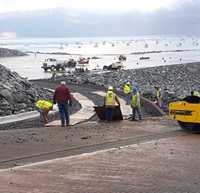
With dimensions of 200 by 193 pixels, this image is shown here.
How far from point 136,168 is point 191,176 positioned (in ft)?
3.75

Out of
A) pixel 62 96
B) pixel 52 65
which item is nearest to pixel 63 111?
pixel 62 96

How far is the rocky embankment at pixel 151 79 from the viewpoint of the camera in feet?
103

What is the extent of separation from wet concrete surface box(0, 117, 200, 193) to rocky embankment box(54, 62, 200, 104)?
15486 mm

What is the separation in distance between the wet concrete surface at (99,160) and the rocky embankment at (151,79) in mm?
15486

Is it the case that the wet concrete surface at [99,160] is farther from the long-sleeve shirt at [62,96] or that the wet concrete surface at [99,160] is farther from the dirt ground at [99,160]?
the long-sleeve shirt at [62,96]

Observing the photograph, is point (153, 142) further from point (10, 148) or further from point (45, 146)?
point (10, 148)

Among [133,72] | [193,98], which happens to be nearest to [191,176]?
[193,98]

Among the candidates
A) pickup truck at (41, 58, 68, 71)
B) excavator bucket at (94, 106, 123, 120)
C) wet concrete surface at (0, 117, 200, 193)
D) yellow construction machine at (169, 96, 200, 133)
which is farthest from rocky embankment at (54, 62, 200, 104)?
wet concrete surface at (0, 117, 200, 193)

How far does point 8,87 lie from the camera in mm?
19750

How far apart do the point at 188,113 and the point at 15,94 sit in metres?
8.75

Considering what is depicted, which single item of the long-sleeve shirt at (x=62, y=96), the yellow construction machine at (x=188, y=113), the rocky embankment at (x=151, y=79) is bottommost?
the rocky embankment at (x=151, y=79)

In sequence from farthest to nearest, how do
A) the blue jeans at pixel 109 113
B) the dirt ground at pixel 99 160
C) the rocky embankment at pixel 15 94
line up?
the rocky embankment at pixel 15 94
the blue jeans at pixel 109 113
the dirt ground at pixel 99 160

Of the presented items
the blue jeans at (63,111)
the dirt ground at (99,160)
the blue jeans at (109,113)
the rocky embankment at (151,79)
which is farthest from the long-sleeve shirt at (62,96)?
the rocky embankment at (151,79)

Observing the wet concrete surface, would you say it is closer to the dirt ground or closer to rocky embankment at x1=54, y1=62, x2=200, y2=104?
the dirt ground
